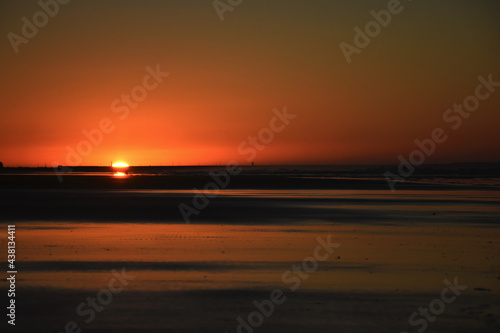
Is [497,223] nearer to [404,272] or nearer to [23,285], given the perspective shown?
[404,272]

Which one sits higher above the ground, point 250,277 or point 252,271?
point 252,271

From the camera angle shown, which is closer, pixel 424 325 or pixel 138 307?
pixel 424 325

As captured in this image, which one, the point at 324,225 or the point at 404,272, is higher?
the point at 324,225

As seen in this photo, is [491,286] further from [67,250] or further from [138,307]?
[67,250]

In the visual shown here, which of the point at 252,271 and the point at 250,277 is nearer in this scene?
the point at 250,277

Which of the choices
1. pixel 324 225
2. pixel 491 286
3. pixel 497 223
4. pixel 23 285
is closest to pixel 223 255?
pixel 23 285

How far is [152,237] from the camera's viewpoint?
61.3 ft

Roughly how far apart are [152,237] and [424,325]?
11070 mm

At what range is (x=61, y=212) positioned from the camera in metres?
27.5

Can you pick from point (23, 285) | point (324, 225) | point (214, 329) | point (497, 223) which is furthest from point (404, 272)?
point (497, 223)

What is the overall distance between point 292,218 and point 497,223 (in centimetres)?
745

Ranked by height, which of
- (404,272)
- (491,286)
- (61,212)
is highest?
(61,212)

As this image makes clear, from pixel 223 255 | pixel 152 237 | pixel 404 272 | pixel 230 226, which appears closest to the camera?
pixel 404 272

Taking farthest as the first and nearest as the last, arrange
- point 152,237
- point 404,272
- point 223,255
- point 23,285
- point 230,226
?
point 230,226 → point 152,237 → point 223,255 → point 404,272 → point 23,285
